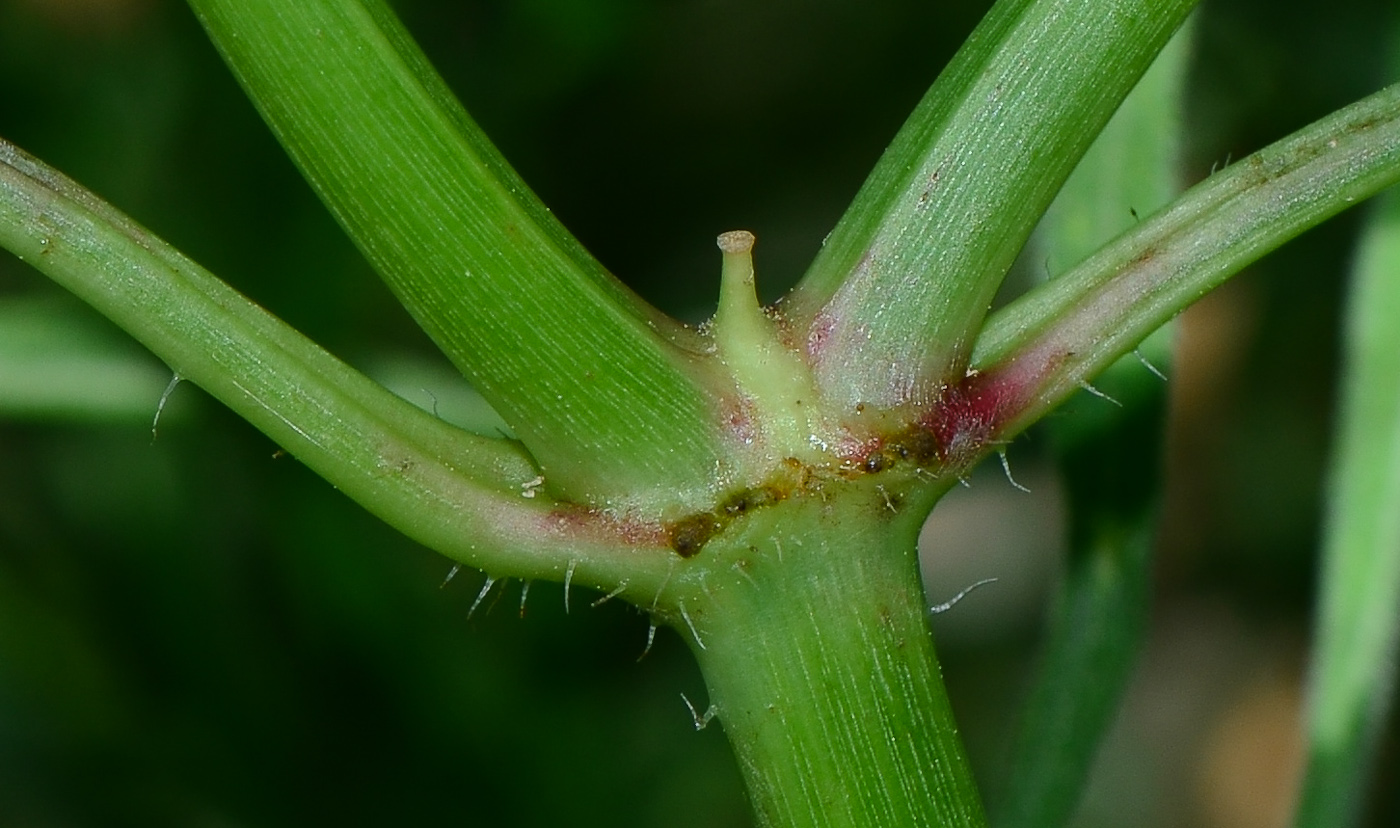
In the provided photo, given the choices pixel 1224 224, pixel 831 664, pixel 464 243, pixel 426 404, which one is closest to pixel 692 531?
pixel 831 664

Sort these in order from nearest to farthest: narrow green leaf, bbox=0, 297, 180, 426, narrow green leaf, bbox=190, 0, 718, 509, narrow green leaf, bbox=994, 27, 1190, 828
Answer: narrow green leaf, bbox=190, 0, 718, 509 < narrow green leaf, bbox=994, 27, 1190, 828 < narrow green leaf, bbox=0, 297, 180, 426

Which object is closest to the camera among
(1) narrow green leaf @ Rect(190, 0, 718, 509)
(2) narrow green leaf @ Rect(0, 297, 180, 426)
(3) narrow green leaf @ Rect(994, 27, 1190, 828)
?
(1) narrow green leaf @ Rect(190, 0, 718, 509)

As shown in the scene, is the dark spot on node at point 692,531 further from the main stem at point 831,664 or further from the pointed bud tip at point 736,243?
the pointed bud tip at point 736,243

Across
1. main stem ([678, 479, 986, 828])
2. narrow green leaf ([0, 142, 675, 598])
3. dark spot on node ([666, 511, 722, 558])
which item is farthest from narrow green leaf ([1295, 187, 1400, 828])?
narrow green leaf ([0, 142, 675, 598])

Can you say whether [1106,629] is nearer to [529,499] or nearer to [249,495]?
[529,499]

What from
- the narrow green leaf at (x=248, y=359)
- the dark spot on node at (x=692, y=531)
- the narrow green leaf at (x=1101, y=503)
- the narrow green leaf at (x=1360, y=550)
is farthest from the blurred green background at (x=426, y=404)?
the dark spot on node at (x=692, y=531)

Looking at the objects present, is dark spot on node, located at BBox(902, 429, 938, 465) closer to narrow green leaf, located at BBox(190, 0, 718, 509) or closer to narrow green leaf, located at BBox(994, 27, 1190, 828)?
narrow green leaf, located at BBox(190, 0, 718, 509)
